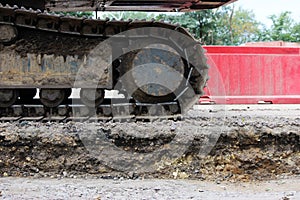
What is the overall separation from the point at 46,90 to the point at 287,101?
217 inches

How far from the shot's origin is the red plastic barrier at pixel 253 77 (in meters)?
8.97

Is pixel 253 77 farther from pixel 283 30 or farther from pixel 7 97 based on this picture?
pixel 283 30

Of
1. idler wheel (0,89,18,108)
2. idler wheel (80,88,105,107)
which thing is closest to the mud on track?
idler wheel (80,88,105,107)

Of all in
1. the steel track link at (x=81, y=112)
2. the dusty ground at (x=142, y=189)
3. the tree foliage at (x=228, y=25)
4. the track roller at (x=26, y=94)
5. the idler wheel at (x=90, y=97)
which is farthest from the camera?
the tree foliage at (x=228, y=25)

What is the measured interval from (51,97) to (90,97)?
41cm

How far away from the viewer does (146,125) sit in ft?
13.8

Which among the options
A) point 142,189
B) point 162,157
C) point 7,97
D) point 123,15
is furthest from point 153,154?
point 123,15

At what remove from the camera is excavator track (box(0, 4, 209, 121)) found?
16.1 ft

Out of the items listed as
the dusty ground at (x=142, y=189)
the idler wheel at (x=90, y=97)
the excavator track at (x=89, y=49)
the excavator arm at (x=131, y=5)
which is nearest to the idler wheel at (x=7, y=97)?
the excavator track at (x=89, y=49)

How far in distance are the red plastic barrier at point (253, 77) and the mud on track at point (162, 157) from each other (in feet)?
15.7

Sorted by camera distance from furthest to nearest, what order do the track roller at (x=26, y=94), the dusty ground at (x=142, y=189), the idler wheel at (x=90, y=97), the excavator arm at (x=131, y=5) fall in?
the excavator arm at (x=131, y=5)
the track roller at (x=26, y=94)
the idler wheel at (x=90, y=97)
the dusty ground at (x=142, y=189)

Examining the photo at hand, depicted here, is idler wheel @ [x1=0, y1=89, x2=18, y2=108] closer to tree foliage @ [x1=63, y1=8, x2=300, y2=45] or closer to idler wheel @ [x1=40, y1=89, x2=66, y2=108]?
idler wheel @ [x1=40, y1=89, x2=66, y2=108]

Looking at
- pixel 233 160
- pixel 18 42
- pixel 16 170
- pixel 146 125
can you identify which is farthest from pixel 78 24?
pixel 233 160

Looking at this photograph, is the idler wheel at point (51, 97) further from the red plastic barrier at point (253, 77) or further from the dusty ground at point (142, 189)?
the red plastic barrier at point (253, 77)
